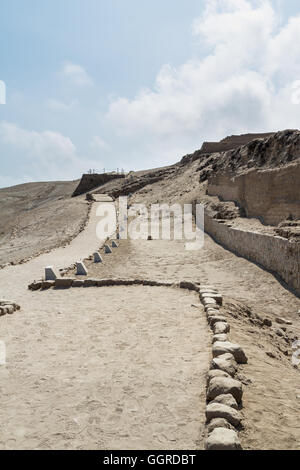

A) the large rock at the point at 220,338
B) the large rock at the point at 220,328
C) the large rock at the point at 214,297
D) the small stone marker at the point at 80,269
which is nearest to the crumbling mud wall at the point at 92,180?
the small stone marker at the point at 80,269

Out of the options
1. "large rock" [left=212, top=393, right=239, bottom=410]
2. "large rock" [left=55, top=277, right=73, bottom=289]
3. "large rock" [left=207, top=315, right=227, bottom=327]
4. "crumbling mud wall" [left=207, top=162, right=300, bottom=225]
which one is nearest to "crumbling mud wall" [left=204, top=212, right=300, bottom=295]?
"crumbling mud wall" [left=207, top=162, right=300, bottom=225]

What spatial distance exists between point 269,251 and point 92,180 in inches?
1811

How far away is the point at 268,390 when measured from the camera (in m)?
4.22

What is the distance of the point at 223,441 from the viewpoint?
116 inches

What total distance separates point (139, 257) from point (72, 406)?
1139cm

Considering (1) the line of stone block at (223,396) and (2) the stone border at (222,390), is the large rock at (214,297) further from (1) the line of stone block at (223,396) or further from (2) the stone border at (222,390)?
(1) the line of stone block at (223,396)

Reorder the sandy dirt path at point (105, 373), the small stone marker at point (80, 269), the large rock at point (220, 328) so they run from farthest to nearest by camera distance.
A: the small stone marker at point (80, 269), the large rock at point (220, 328), the sandy dirt path at point (105, 373)

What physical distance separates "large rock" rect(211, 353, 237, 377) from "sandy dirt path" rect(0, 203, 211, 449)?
211mm

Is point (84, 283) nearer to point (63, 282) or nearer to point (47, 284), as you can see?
point (63, 282)

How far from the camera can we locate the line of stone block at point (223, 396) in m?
2.98

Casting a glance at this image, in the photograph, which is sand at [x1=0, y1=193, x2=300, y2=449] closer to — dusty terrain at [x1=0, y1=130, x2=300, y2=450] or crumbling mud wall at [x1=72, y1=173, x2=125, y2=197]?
dusty terrain at [x1=0, y1=130, x2=300, y2=450]

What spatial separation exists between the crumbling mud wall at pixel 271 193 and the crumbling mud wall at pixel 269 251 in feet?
5.87
